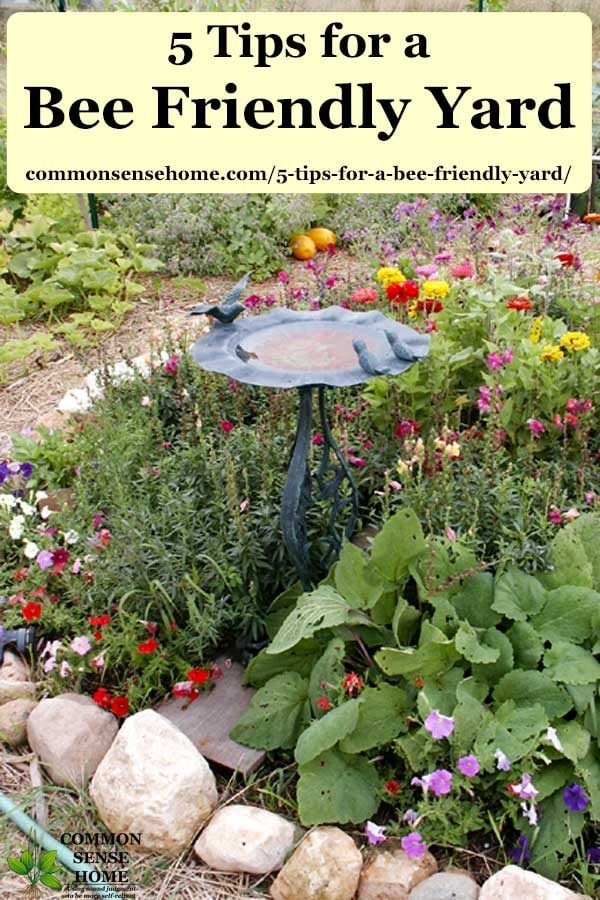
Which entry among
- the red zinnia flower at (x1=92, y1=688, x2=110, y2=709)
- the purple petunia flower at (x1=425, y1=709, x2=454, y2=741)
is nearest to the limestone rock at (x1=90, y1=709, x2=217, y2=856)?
the red zinnia flower at (x1=92, y1=688, x2=110, y2=709)

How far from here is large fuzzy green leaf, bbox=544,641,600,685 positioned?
7.09 ft

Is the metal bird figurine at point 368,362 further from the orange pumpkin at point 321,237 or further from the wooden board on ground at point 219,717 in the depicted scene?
the orange pumpkin at point 321,237

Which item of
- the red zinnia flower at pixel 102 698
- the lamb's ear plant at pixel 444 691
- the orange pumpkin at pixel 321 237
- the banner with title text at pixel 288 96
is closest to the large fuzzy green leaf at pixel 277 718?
the lamb's ear plant at pixel 444 691

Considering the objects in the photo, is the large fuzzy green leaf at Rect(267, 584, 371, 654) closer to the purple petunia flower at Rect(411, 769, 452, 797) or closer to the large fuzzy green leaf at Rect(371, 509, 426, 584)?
the large fuzzy green leaf at Rect(371, 509, 426, 584)

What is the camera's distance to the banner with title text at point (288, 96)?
4996 millimetres

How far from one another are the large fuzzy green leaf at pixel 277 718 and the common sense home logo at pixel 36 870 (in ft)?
1.74

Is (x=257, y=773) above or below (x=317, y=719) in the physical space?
below

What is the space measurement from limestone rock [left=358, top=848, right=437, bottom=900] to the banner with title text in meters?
3.85

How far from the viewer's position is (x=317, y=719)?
2354 millimetres

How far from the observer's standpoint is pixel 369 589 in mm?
2422

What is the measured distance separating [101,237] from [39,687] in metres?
3.48

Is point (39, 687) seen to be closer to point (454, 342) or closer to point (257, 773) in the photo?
point (257, 773)

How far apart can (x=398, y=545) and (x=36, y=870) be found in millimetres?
1150

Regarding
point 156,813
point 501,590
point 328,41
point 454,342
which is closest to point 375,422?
point 454,342
